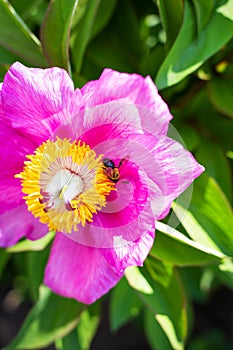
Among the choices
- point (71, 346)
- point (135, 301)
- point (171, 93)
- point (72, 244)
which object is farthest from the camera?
point (135, 301)

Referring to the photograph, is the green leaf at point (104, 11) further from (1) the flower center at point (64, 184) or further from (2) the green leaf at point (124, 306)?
(2) the green leaf at point (124, 306)

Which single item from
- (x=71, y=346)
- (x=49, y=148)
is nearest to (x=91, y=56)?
(x=49, y=148)

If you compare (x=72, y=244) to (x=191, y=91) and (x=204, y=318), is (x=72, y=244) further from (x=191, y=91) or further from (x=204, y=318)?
(x=204, y=318)

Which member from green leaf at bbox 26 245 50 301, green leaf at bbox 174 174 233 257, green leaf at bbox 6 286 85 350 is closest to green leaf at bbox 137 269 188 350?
green leaf at bbox 174 174 233 257

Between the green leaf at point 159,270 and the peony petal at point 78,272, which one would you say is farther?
the green leaf at point 159,270

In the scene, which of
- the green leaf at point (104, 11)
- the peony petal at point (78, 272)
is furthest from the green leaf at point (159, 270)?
the green leaf at point (104, 11)

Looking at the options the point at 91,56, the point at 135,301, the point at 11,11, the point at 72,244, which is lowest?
the point at 135,301
